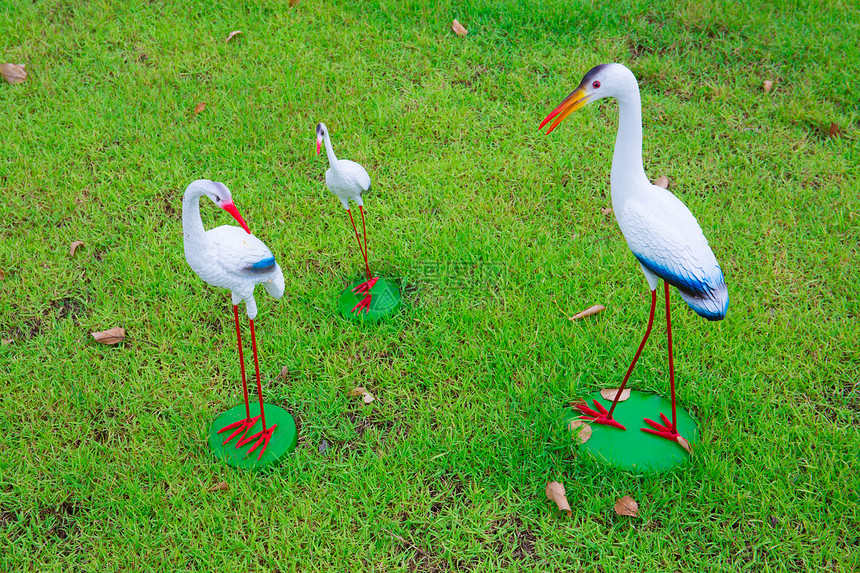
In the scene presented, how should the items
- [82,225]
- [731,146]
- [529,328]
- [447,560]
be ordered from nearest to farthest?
[447,560] < [529,328] < [82,225] < [731,146]

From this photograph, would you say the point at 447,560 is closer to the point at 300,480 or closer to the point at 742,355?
the point at 300,480

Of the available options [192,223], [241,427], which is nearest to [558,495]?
[241,427]

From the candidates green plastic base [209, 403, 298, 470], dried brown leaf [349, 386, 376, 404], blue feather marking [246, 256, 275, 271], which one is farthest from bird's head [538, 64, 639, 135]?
green plastic base [209, 403, 298, 470]

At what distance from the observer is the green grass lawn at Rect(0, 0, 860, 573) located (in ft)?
8.66

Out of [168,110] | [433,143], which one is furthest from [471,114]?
[168,110]

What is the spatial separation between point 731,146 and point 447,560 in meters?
3.28

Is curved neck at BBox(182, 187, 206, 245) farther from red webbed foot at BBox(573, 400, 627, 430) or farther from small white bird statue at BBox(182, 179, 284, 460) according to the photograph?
red webbed foot at BBox(573, 400, 627, 430)

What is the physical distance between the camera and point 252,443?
2840 mm

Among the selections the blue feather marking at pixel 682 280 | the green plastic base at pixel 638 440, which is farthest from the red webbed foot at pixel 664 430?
the blue feather marking at pixel 682 280

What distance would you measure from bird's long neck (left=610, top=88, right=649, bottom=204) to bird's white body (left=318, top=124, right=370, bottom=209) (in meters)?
1.18

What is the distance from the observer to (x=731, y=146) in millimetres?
4273

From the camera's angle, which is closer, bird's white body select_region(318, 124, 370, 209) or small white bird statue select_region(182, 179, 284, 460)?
small white bird statue select_region(182, 179, 284, 460)

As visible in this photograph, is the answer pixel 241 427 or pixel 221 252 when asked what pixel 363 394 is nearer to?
pixel 241 427

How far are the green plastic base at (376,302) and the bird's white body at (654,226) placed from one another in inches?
55.2
